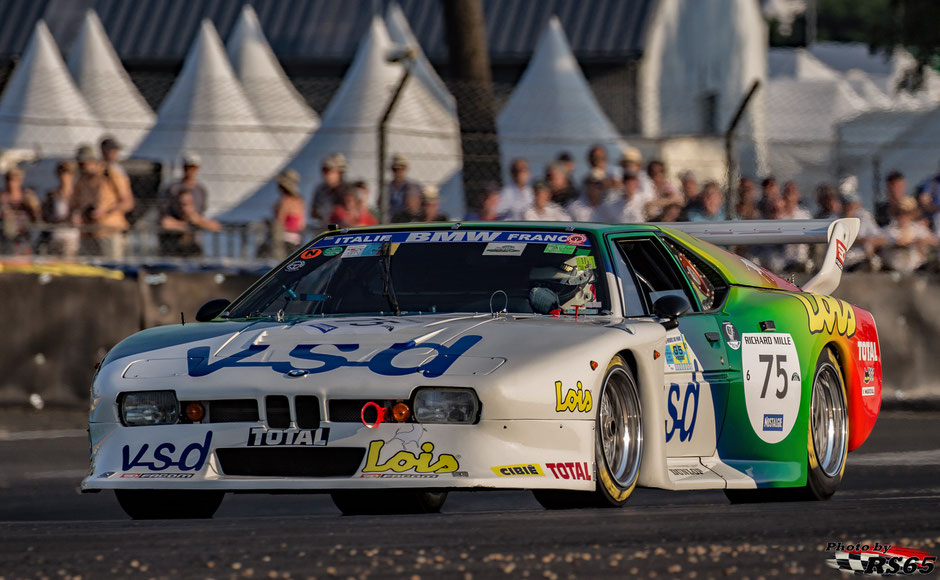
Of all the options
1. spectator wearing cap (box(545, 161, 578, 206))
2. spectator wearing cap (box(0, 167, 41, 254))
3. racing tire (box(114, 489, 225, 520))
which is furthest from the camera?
spectator wearing cap (box(545, 161, 578, 206))

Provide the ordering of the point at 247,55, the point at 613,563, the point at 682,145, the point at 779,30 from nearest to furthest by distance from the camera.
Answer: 1. the point at 613,563
2. the point at 682,145
3. the point at 247,55
4. the point at 779,30

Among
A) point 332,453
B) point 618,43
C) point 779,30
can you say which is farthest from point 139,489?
point 779,30

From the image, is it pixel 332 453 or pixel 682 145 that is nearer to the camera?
pixel 332 453

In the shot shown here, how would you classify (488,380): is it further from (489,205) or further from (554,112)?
(554,112)

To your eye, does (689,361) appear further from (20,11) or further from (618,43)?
(20,11)

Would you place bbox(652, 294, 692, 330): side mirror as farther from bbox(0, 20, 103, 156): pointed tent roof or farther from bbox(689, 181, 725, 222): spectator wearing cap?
bbox(0, 20, 103, 156): pointed tent roof

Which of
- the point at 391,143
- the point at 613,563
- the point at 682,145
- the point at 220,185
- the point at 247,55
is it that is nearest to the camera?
the point at 613,563

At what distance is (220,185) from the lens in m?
17.8

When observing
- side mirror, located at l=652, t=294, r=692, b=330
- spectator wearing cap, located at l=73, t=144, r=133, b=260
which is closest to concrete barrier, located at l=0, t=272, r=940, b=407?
spectator wearing cap, located at l=73, t=144, r=133, b=260

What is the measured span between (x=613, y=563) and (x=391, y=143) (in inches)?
583

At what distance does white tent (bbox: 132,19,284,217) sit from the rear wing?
5945mm

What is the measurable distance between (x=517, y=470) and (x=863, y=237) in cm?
945

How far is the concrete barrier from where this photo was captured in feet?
43.0

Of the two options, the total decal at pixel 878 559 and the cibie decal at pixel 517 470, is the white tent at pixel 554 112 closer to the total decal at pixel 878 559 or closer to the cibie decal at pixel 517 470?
the cibie decal at pixel 517 470
